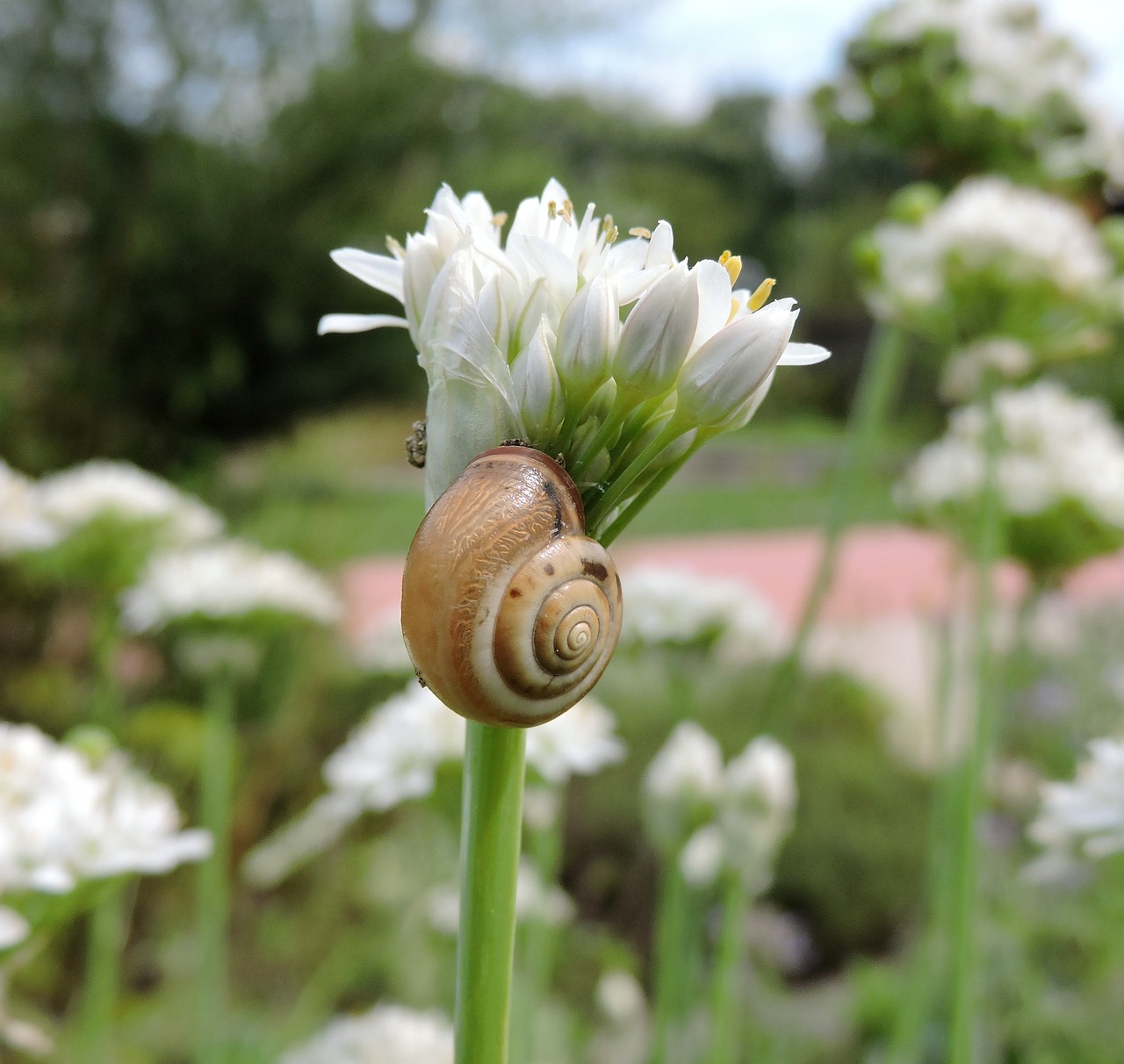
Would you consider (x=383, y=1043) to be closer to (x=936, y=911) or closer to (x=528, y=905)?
(x=528, y=905)

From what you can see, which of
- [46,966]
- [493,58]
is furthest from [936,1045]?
[493,58]

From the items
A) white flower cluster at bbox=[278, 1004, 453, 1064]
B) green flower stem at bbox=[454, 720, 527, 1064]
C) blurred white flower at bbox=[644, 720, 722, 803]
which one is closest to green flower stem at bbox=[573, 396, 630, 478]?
green flower stem at bbox=[454, 720, 527, 1064]

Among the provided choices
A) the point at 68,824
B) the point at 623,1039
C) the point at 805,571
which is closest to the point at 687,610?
the point at 68,824

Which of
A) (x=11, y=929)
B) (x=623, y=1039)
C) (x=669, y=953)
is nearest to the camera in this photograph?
(x=11, y=929)

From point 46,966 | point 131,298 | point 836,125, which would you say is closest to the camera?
point 836,125

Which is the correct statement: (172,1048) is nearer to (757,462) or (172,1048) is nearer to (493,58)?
(493,58)

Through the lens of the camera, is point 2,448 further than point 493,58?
No
